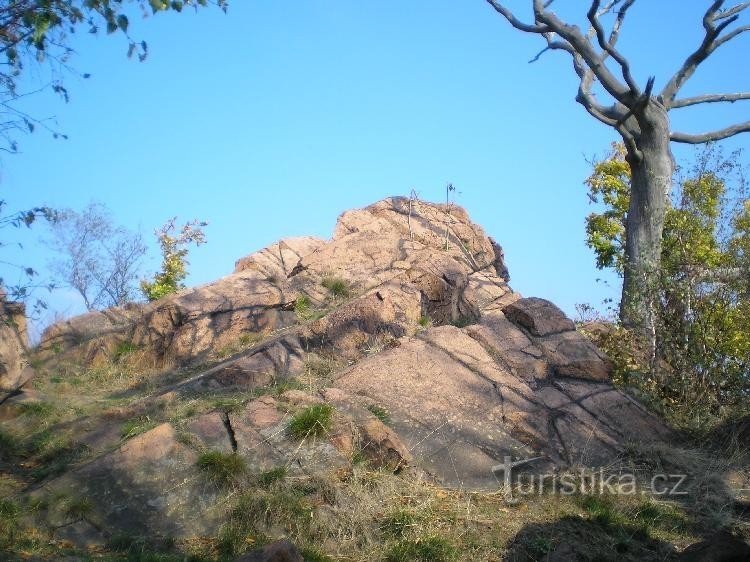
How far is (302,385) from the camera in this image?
913 centimetres

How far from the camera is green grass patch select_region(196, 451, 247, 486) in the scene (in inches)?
284

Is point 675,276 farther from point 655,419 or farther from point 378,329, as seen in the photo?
point 378,329

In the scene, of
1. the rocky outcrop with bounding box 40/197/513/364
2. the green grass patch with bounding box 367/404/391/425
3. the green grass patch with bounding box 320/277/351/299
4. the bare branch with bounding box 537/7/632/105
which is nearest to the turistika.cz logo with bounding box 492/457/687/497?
the green grass patch with bounding box 367/404/391/425

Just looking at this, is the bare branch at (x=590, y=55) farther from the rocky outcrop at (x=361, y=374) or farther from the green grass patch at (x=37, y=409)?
the green grass patch at (x=37, y=409)

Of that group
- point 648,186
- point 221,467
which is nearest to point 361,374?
point 221,467

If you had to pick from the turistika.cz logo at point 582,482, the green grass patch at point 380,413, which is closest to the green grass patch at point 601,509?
the turistika.cz logo at point 582,482

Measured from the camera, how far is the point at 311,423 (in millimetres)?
7859

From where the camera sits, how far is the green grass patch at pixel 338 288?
12.6 meters

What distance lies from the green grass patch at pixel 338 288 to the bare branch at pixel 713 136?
7532 mm

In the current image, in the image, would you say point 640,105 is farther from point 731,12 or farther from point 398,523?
point 398,523

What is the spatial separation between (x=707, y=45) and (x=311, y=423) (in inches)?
454

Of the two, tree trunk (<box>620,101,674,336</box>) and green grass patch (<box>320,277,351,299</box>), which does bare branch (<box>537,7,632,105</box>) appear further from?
green grass patch (<box>320,277,351,299</box>)

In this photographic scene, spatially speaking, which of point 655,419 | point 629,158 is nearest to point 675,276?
point 655,419

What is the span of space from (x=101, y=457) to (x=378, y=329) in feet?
14.1
